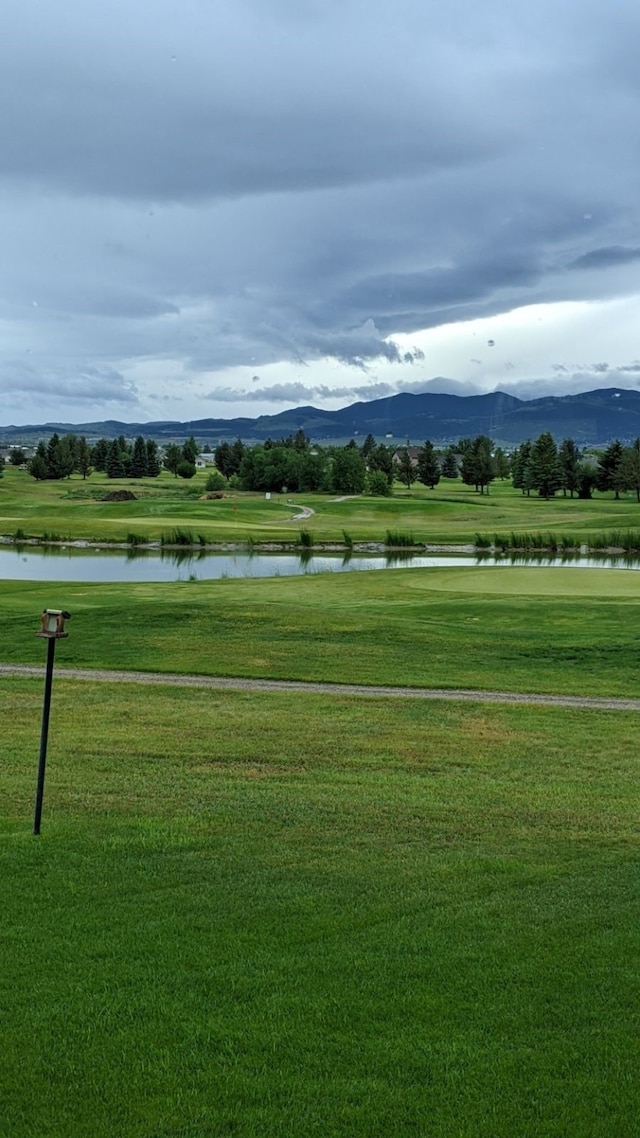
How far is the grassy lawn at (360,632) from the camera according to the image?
22516mm

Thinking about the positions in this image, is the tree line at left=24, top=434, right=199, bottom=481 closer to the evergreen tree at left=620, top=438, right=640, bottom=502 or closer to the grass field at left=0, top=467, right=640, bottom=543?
the grass field at left=0, top=467, right=640, bottom=543

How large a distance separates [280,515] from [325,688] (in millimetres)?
78783

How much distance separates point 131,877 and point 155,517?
85.9 meters

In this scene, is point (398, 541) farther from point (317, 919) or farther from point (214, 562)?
point (317, 919)

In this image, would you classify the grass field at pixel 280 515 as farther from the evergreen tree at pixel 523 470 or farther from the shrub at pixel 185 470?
the shrub at pixel 185 470

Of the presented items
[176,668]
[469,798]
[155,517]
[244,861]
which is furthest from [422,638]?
[155,517]

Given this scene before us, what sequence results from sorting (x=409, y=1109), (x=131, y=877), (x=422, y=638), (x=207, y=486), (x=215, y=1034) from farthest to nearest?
1. (x=207, y=486)
2. (x=422, y=638)
3. (x=131, y=877)
4. (x=215, y=1034)
5. (x=409, y=1109)

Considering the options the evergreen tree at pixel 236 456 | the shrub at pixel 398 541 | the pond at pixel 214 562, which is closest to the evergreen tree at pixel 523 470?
the evergreen tree at pixel 236 456

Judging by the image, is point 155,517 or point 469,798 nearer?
point 469,798

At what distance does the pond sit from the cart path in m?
32.2

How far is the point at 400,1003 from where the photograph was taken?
6.93 meters

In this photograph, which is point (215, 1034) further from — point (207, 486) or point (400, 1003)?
point (207, 486)

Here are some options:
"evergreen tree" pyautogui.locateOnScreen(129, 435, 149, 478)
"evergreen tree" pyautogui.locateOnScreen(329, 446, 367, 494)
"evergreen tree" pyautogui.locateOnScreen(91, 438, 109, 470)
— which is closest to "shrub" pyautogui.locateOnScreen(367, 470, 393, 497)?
"evergreen tree" pyautogui.locateOnScreen(329, 446, 367, 494)

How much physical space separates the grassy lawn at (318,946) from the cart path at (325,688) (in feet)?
15.8
